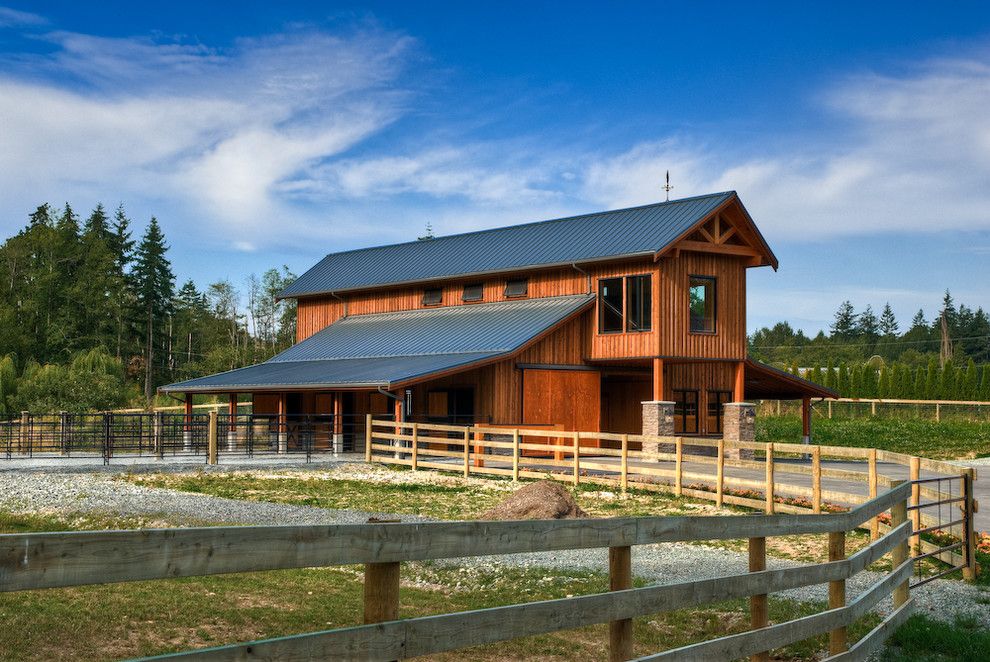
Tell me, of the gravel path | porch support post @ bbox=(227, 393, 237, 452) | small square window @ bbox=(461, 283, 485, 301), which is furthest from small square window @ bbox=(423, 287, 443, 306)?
the gravel path

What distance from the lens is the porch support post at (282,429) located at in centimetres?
3170

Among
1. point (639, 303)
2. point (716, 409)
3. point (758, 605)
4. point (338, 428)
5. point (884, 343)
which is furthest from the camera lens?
point (884, 343)

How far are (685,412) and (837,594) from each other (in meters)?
26.3

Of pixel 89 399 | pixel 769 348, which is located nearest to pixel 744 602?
pixel 89 399

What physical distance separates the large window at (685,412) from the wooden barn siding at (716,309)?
6.41 feet

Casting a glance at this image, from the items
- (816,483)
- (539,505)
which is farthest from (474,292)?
(816,483)

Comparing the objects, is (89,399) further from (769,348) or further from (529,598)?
(769,348)

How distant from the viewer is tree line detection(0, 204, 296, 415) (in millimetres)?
47250

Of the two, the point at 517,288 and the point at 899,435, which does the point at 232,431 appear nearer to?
the point at 517,288

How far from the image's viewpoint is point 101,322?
7500cm

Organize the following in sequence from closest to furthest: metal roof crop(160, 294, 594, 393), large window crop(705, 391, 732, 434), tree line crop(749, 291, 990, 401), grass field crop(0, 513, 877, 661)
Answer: grass field crop(0, 513, 877, 661), metal roof crop(160, 294, 594, 393), large window crop(705, 391, 732, 434), tree line crop(749, 291, 990, 401)

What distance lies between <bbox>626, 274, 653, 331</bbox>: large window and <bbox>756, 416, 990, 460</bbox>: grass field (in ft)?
37.4

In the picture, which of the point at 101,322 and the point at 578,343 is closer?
the point at 578,343

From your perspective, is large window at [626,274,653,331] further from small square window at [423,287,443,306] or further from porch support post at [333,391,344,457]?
porch support post at [333,391,344,457]
